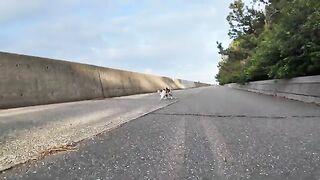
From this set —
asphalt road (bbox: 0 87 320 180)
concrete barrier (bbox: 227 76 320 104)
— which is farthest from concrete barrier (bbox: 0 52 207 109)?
concrete barrier (bbox: 227 76 320 104)

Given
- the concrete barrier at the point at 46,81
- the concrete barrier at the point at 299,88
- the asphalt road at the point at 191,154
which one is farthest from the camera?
the concrete barrier at the point at 299,88

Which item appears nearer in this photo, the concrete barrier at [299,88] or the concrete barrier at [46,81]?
the concrete barrier at [46,81]

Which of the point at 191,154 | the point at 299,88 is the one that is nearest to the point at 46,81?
the point at 299,88

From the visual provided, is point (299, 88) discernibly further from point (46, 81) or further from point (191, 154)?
point (191, 154)

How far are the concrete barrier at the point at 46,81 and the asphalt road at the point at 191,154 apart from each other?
206 inches

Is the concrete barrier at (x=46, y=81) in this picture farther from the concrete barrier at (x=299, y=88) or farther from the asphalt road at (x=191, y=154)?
the concrete barrier at (x=299, y=88)

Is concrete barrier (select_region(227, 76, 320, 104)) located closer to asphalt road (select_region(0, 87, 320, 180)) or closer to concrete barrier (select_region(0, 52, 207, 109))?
asphalt road (select_region(0, 87, 320, 180))

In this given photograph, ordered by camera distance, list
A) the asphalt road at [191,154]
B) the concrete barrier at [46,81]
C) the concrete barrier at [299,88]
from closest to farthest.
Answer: the asphalt road at [191,154], the concrete barrier at [46,81], the concrete barrier at [299,88]

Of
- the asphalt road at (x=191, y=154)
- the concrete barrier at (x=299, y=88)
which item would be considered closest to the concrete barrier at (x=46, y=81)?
the asphalt road at (x=191, y=154)

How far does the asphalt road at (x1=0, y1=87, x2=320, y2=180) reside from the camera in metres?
4.30

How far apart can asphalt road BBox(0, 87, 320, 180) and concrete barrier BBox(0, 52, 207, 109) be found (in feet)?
17.2

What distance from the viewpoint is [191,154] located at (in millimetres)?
5211

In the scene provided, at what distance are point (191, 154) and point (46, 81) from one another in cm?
941

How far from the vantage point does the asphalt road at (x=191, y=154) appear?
4.30m
